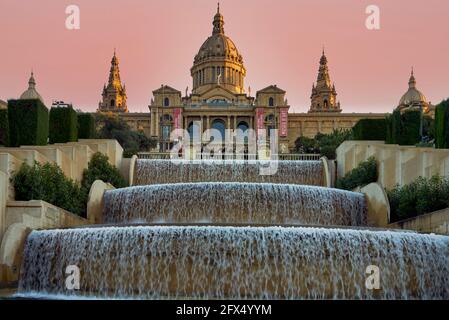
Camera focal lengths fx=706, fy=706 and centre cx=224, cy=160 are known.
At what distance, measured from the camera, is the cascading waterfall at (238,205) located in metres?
24.0

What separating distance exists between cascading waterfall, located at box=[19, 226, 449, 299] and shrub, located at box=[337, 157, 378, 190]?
38.8ft

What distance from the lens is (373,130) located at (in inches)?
1403

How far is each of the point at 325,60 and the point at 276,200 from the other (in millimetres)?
106558

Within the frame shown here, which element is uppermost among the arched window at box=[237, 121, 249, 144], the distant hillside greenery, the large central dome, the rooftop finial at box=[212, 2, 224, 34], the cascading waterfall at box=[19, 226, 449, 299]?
the rooftop finial at box=[212, 2, 224, 34]

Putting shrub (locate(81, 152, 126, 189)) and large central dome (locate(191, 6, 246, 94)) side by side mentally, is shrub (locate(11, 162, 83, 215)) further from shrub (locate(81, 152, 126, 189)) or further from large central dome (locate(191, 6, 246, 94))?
large central dome (locate(191, 6, 246, 94))

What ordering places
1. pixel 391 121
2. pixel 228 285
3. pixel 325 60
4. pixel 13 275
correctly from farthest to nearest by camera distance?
pixel 325 60, pixel 391 121, pixel 13 275, pixel 228 285

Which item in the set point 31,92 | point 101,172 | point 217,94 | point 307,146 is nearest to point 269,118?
point 217,94

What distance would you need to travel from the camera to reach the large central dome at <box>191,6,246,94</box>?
12375 centimetres

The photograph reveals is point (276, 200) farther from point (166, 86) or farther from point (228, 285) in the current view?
point (166, 86)

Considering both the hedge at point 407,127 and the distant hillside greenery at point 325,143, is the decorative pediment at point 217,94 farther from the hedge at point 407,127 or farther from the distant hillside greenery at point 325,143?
the hedge at point 407,127

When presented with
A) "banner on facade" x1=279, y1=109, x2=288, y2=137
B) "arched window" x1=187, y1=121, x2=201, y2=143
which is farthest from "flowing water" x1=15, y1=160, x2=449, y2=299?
"banner on facade" x1=279, y1=109, x2=288, y2=137

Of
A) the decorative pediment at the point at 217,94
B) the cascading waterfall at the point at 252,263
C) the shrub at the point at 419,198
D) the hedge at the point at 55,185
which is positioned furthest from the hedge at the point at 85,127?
the decorative pediment at the point at 217,94

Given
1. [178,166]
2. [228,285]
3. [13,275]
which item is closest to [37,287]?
[13,275]

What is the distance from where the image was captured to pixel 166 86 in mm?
107375
